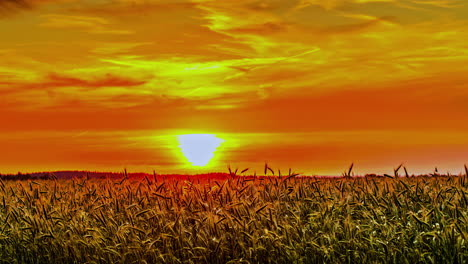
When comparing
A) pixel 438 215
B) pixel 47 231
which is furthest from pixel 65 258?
pixel 438 215

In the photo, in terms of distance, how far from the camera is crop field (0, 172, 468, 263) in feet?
23.2

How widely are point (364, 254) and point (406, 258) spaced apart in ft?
1.77

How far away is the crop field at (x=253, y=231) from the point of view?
7.06 m

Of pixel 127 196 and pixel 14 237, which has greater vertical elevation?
pixel 127 196

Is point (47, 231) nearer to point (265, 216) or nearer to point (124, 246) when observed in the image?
point (124, 246)

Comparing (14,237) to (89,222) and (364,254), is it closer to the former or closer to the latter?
(89,222)

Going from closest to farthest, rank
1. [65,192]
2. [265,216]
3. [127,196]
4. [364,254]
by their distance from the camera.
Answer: [364,254] → [265,216] → [127,196] → [65,192]

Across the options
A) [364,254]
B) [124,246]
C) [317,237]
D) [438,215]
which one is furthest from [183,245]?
[438,215]

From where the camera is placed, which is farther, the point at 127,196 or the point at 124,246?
the point at 127,196

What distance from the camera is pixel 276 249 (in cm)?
727

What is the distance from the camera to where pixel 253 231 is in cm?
790

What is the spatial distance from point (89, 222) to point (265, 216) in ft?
9.82

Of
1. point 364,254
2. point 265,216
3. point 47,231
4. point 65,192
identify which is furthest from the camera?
point 65,192

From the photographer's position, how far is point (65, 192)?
12516 millimetres
